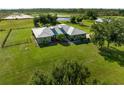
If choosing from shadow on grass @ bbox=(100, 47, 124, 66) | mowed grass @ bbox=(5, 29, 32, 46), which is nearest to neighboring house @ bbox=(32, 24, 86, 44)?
mowed grass @ bbox=(5, 29, 32, 46)

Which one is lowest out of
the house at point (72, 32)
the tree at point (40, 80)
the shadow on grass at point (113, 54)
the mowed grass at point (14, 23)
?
the shadow on grass at point (113, 54)

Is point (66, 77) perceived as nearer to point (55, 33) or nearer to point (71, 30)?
point (55, 33)

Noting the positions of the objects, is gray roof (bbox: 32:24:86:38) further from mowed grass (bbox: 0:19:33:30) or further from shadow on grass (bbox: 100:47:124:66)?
shadow on grass (bbox: 100:47:124:66)

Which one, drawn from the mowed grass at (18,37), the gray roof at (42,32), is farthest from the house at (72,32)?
the mowed grass at (18,37)

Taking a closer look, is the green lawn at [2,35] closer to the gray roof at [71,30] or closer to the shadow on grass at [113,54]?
the gray roof at [71,30]
